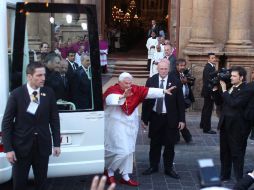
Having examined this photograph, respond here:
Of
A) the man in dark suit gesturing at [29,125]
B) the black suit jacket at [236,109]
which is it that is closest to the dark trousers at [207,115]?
the black suit jacket at [236,109]

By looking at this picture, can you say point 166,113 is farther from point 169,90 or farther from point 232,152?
point 232,152

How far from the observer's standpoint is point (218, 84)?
23.5ft

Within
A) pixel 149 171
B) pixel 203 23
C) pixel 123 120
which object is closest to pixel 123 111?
pixel 123 120

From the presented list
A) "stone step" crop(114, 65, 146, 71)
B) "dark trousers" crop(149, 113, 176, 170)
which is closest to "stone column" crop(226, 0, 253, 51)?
"stone step" crop(114, 65, 146, 71)

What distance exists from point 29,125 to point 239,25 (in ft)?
29.6

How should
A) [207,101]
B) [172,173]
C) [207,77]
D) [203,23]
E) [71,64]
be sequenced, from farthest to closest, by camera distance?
[203,23] → [207,101] → [207,77] → [172,173] → [71,64]

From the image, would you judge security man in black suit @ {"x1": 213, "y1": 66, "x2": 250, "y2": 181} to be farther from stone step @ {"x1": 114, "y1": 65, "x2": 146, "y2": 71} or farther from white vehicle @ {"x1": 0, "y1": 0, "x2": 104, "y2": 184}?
stone step @ {"x1": 114, "y1": 65, "x2": 146, "y2": 71}

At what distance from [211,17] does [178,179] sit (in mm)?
6820

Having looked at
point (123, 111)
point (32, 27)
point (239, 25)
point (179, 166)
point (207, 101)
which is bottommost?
point (179, 166)

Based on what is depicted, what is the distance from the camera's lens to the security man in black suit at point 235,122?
669 cm

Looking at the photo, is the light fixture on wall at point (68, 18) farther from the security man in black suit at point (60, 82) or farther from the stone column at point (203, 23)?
the stone column at point (203, 23)

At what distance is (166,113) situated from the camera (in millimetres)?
7145

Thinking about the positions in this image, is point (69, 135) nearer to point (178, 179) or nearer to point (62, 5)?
point (62, 5)

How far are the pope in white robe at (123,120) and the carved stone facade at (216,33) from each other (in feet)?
20.2
